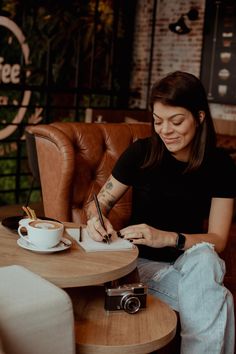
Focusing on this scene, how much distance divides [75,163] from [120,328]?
1242 millimetres

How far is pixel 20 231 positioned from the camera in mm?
1737

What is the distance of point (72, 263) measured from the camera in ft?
5.12

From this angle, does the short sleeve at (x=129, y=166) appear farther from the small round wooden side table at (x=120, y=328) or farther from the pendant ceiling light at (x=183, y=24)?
the pendant ceiling light at (x=183, y=24)

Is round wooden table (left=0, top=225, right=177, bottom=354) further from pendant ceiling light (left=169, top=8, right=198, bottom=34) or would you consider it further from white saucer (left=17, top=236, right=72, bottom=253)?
pendant ceiling light (left=169, top=8, right=198, bottom=34)

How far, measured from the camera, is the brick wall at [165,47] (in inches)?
242

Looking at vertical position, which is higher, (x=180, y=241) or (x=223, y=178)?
(x=223, y=178)

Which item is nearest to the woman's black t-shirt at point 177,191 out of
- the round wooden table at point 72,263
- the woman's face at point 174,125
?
the woman's face at point 174,125

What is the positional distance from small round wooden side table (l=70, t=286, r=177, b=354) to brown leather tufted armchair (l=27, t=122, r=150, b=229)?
35.6 inches

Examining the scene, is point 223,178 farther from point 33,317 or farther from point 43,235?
point 33,317

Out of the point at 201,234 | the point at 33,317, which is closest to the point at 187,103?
the point at 201,234

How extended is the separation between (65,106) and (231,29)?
2077mm

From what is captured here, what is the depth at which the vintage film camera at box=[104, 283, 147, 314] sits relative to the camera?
1.62m

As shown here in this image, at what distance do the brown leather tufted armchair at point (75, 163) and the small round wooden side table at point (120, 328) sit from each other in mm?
903

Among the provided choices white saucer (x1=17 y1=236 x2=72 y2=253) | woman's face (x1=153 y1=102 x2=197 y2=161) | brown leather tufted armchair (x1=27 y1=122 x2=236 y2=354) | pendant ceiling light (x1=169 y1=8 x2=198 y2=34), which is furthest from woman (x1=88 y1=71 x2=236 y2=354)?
pendant ceiling light (x1=169 y1=8 x2=198 y2=34)
